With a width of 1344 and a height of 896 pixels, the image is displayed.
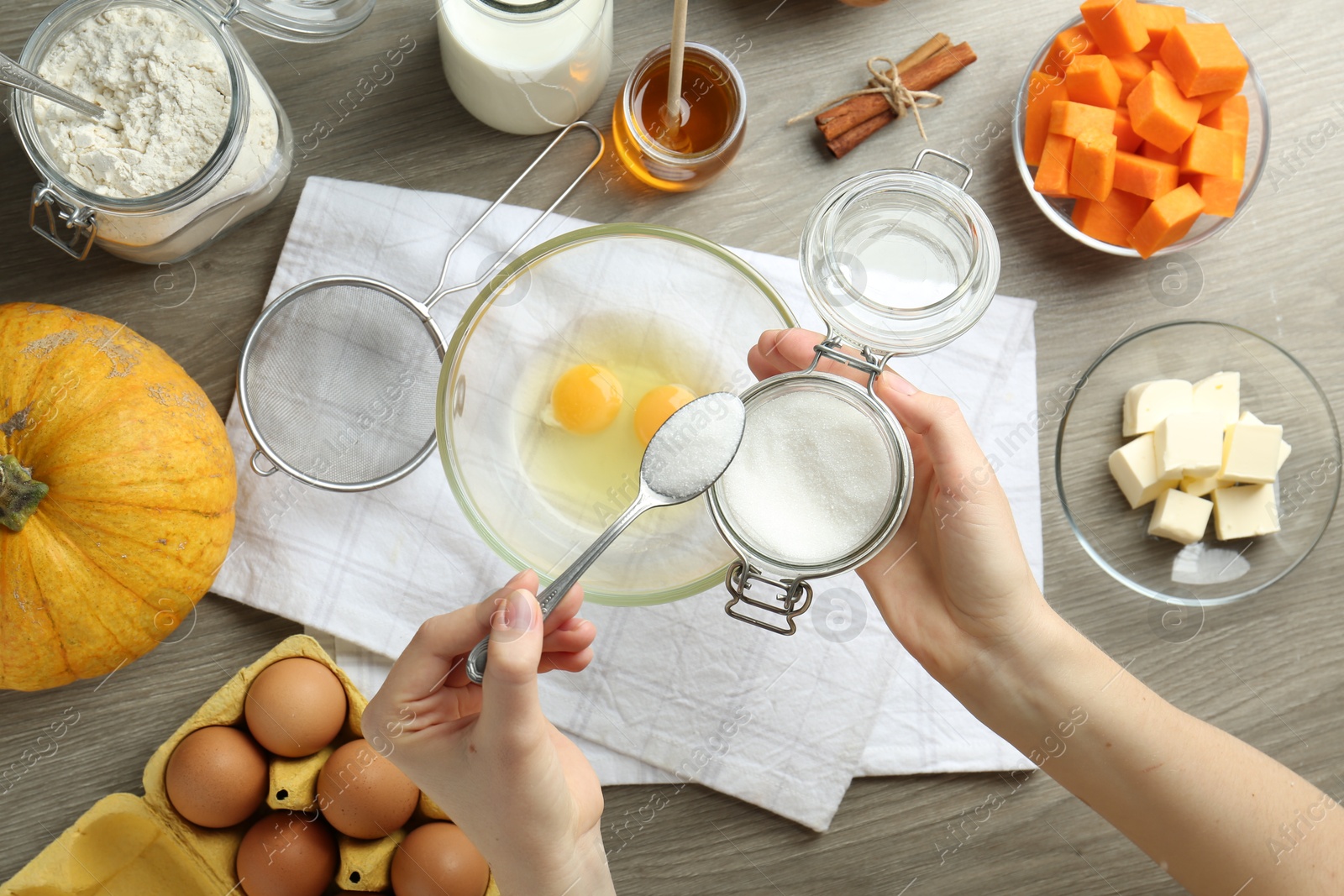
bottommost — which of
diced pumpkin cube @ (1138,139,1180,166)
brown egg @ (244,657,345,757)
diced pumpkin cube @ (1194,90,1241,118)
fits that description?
brown egg @ (244,657,345,757)

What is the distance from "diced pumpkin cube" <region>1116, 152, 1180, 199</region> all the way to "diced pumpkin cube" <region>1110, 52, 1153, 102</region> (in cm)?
8

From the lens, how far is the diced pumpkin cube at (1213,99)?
1092mm

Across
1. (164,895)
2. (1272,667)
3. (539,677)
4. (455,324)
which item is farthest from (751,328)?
(164,895)

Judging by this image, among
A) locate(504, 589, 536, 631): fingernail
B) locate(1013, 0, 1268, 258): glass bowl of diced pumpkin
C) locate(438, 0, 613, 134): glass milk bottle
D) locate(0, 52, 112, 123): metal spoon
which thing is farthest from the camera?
locate(1013, 0, 1268, 258): glass bowl of diced pumpkin

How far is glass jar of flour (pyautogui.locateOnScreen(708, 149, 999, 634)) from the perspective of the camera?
81cm

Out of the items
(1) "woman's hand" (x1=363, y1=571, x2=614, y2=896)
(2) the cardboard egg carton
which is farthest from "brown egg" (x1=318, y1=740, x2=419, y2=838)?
(1) "woman's hand" (x1=363, y1=571, x2=614, y2=896)

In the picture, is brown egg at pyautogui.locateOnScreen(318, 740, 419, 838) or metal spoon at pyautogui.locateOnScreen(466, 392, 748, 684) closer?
metal spoon at pyautogui.locateOnScreen(466, 392, 748, 684)

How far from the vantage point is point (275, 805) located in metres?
1.01

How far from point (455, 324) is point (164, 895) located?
80 centimetres

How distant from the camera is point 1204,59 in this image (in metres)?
1.06

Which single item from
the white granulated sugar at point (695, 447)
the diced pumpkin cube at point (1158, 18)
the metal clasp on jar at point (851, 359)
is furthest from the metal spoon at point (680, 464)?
the diced pumpkin cube at point (1158, 18)

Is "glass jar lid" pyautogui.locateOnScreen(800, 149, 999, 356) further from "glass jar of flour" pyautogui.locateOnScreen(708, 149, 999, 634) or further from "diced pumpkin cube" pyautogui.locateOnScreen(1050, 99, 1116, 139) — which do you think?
"diced pumpkin cube" pyautogui.locateOnScreen(1050, 99, 1116, 139)

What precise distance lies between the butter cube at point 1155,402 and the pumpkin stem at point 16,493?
50.4 inches

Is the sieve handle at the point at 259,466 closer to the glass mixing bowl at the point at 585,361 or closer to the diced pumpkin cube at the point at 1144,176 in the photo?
the glass mixing bowl at the point at 585,361
